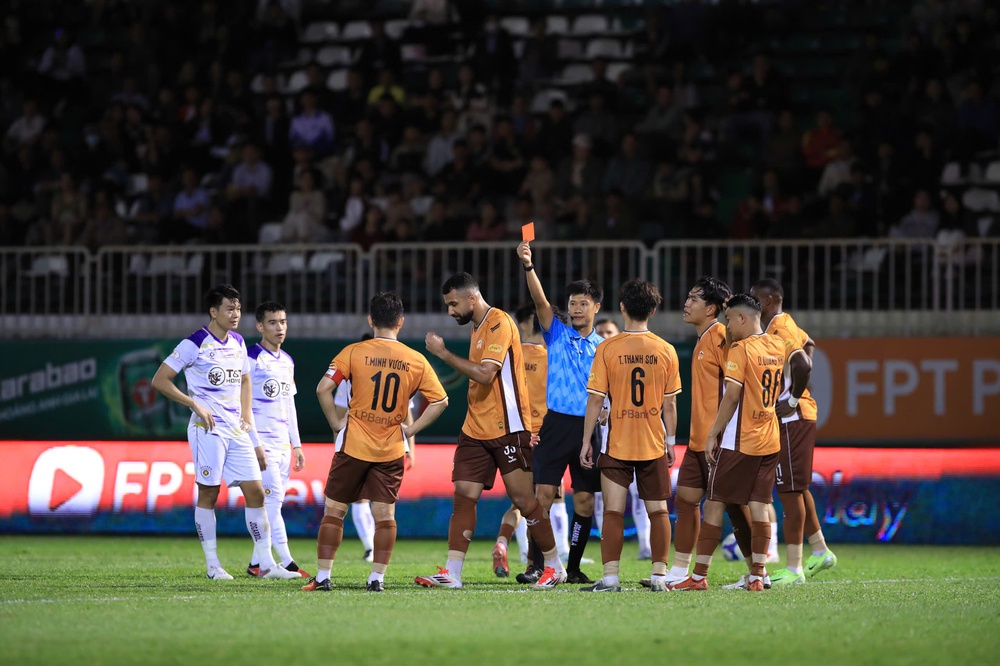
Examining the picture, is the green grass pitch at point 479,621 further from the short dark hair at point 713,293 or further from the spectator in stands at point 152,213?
the spectator in stands at point 152,213

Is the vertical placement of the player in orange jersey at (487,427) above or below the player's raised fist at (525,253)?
below

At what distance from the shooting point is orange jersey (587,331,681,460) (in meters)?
9.79

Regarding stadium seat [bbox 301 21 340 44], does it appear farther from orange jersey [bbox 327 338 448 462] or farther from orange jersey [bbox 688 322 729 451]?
orange jersey [bbox 688 322 729 451]

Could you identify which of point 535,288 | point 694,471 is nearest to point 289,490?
point 535,288

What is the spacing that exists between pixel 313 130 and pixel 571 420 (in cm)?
1107

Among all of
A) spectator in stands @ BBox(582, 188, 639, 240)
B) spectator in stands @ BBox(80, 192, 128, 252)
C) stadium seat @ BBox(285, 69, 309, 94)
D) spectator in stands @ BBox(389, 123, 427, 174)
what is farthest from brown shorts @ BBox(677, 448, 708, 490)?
stadium seat @ BBox(285, 69, 309, 94)

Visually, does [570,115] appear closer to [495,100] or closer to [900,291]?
[495,100]

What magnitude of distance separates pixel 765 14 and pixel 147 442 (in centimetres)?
1230

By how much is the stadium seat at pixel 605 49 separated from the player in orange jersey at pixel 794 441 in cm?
1178

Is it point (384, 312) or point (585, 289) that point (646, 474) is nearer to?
point (585, 289)

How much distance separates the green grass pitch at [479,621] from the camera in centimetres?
694

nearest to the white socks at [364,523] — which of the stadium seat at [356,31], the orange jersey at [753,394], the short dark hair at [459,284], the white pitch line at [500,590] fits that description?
the white pitch line at [500,590]

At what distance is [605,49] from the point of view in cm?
2236

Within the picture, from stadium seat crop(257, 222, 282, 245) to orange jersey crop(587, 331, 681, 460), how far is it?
10.3 meters
